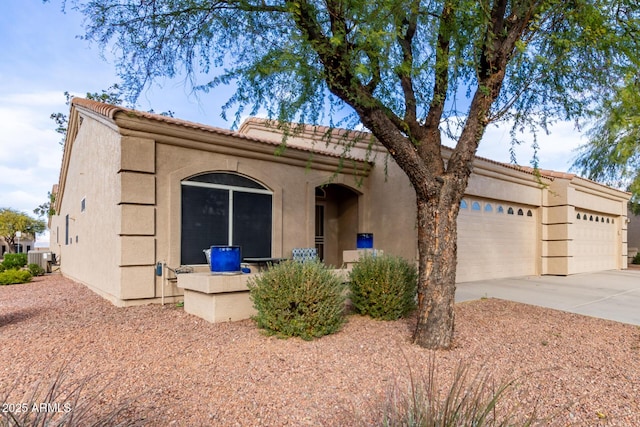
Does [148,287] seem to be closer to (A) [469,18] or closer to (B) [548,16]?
(A) [469,18]

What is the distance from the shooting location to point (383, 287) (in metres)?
7.10

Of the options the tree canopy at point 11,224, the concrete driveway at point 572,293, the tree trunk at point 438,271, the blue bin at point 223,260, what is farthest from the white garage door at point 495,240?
the tree canopy at point 11,224

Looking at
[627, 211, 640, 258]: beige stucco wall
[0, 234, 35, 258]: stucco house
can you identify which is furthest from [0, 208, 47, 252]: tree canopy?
[627, 211, 640, 258]: beige stucco wall

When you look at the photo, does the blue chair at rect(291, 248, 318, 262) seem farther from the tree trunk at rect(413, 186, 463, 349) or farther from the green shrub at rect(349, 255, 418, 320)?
the tree trunk at rect(413, 186, 463, 349)

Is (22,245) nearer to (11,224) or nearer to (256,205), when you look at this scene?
(11,224)

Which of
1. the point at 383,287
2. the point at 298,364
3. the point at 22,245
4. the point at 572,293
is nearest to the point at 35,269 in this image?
the point at 383,287

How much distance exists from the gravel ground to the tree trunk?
26 cm

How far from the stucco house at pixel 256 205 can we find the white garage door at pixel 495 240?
54 mm

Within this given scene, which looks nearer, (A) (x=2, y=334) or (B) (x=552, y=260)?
(A) (x=2, y=334)

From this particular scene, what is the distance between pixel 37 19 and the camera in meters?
6.83

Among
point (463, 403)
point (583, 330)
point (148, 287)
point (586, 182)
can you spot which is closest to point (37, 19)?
point (148, 287)

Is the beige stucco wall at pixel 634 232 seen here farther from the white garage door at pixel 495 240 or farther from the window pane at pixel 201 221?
the window pane at pixel 201 221

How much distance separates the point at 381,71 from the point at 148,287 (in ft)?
21.1

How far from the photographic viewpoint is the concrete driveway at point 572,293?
27.5 feet
